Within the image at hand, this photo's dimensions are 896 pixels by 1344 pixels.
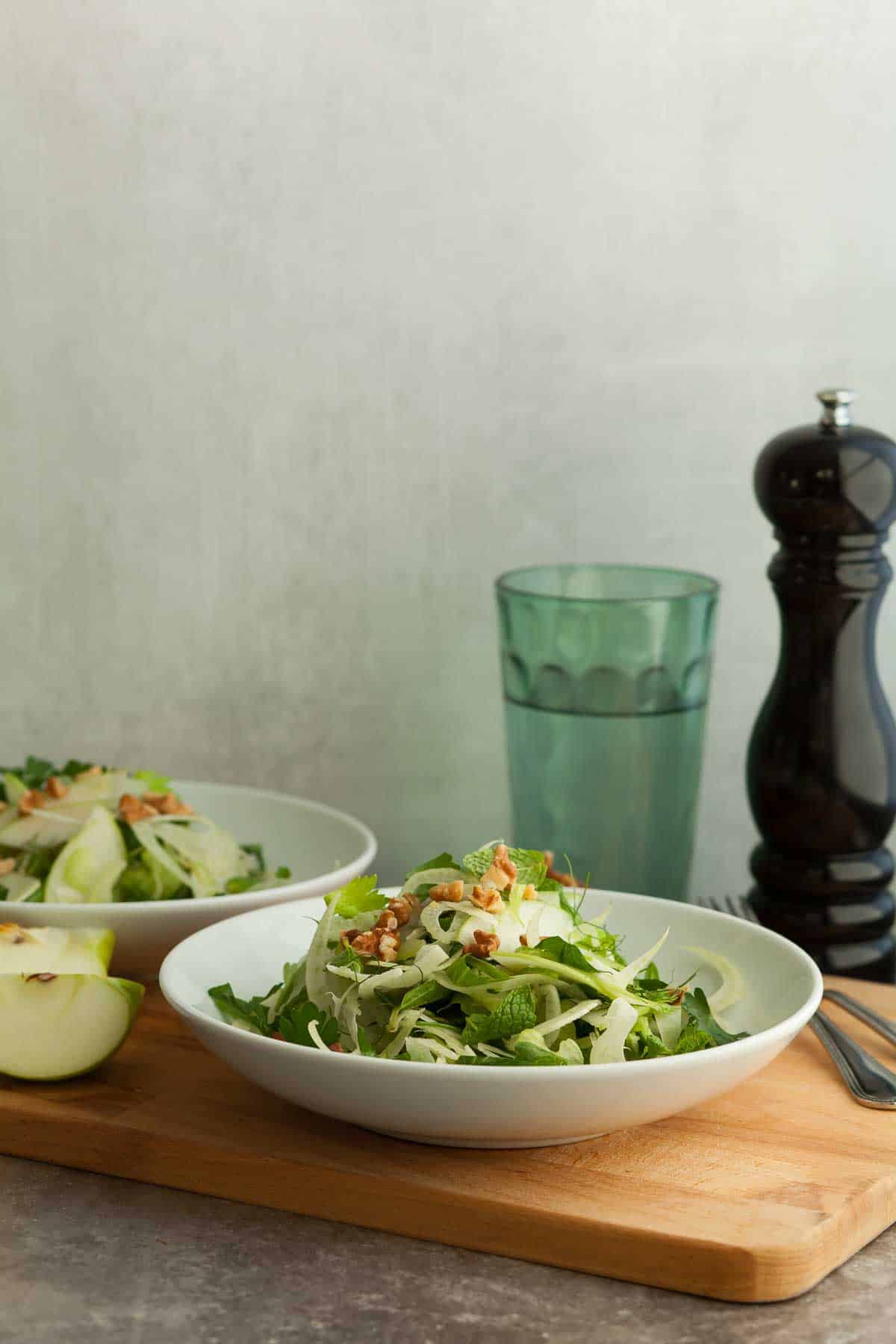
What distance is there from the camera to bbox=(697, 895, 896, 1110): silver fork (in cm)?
92

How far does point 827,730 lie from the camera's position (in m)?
1.22

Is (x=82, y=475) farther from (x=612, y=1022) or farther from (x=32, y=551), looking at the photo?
(x=612, y=1022)

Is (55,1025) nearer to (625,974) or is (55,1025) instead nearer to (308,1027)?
(308,1027)

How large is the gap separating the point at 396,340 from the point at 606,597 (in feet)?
1.12

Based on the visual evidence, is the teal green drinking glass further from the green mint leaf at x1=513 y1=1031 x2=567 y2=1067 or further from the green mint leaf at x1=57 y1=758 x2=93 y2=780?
the green mint leaf at x1=513 y1=1031 x2=567 y2=1067

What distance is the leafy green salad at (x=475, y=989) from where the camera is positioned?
0.82m

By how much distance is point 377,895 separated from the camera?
95 cm

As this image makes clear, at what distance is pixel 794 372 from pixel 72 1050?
0.95 m

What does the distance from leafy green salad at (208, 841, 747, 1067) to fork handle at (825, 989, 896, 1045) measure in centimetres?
15

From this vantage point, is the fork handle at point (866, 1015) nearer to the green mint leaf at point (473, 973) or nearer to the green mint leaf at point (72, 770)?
the green mint leaf at point (473, 973)

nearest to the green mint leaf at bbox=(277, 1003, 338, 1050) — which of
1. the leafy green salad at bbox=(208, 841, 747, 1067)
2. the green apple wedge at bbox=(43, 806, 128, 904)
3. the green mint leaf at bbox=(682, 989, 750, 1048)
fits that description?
the leafy green salad at bbox=(208, 841, 747, 1067)

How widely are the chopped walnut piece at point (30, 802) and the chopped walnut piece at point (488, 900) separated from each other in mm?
487

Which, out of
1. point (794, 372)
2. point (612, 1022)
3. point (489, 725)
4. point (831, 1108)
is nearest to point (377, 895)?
point (612, 1022)

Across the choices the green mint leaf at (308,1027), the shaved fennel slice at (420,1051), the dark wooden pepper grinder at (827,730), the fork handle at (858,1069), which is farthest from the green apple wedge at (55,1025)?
the dark wooden pepper grinder at (827,730)
